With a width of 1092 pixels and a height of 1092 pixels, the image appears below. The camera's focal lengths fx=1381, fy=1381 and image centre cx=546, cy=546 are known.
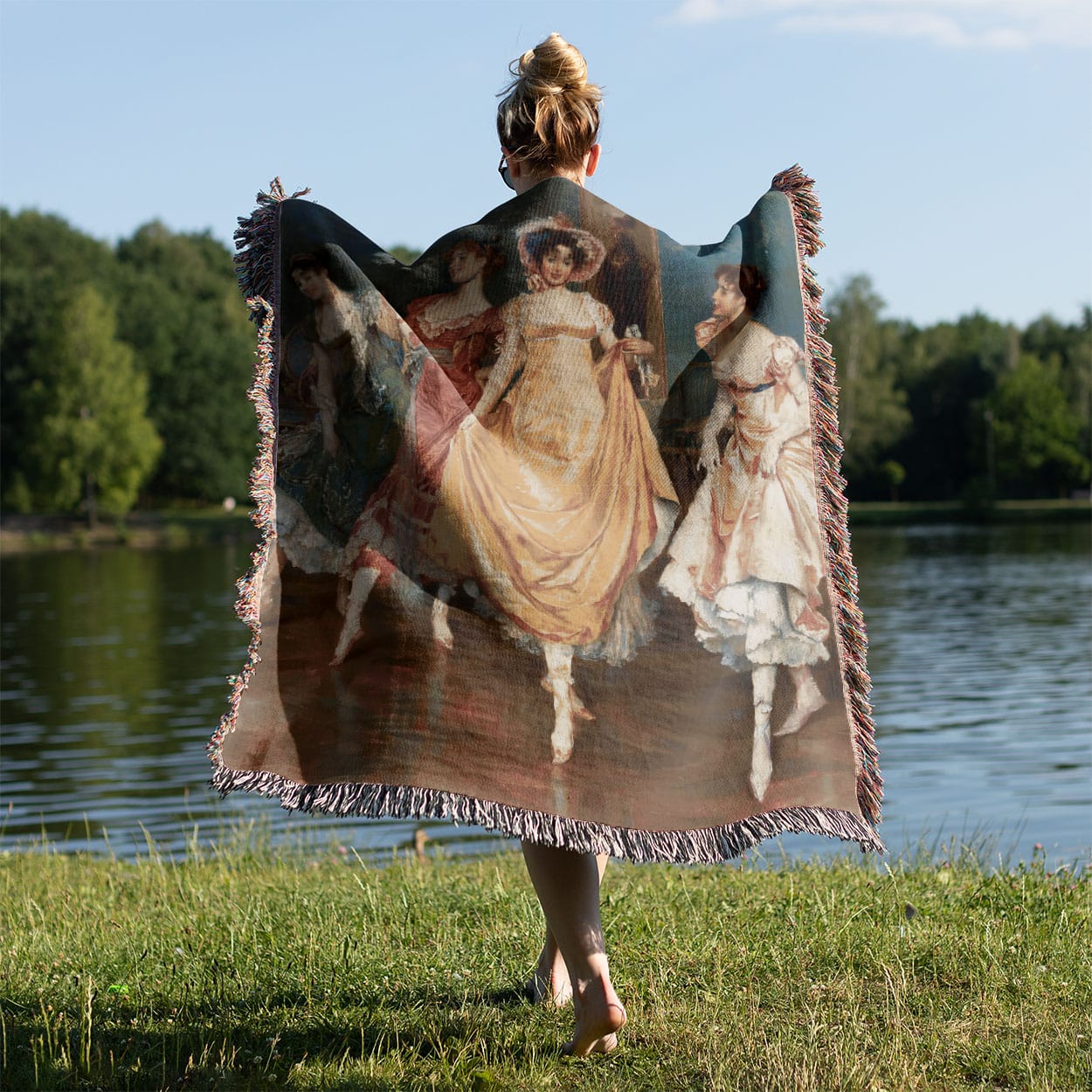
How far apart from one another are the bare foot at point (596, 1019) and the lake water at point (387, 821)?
11.6ft

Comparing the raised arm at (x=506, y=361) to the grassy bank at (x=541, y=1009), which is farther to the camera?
the raised arm at (x=506, y=361)

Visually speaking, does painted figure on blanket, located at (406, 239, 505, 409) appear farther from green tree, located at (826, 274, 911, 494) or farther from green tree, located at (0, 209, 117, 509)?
green tree, located at (826, 274, 911, 494)

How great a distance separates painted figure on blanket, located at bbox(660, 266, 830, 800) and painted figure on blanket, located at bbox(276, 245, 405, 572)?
0.74m

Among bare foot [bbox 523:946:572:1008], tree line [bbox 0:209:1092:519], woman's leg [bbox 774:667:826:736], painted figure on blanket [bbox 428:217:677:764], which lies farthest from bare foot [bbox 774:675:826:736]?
tree line [bbox 0:209:1092:519]

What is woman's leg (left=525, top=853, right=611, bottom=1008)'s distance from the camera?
3320 mm

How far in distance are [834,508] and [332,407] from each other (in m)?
1.23

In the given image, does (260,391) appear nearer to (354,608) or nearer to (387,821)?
(354,608)

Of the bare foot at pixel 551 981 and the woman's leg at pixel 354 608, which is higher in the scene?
the woman's leg at pixel 354 608

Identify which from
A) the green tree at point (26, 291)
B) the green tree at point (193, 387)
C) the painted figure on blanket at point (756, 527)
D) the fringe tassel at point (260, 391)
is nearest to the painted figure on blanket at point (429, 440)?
the fringe tassel at point (260, 391)

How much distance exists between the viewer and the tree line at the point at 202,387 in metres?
50.9

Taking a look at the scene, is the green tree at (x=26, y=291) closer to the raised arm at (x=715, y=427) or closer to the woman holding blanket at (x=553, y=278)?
the woman holding blanket at (x=553, y=278)

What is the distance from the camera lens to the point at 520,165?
3.30m

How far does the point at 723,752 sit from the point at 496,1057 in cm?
83

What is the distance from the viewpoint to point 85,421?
1981 inches
